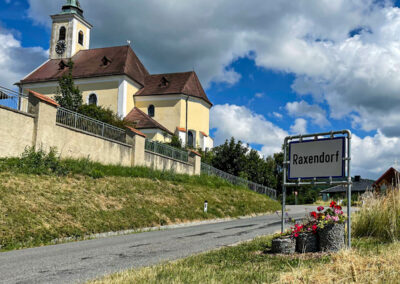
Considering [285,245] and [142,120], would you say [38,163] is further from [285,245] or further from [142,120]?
[142,120]

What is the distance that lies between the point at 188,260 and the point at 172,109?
4420cm

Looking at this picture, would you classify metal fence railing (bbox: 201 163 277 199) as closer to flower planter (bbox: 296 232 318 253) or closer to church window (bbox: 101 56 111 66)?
church window (bbox: 101 56 111 66)

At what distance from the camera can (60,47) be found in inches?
2203

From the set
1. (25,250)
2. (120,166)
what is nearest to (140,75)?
(120,166)

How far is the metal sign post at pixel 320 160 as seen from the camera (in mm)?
8008

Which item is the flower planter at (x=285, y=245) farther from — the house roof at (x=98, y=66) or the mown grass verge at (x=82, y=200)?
the house roof at (x=98, y=66)

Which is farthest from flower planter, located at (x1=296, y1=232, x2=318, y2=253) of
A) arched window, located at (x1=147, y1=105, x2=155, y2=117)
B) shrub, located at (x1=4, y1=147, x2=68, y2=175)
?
arched window, located at (x1=147, y1=105, x2=155, y2=117)

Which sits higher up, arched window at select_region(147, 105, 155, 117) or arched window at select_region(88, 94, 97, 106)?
arched window at select_region(88, 94, 97, 106)

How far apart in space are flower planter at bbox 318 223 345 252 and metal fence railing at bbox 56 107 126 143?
14221mm

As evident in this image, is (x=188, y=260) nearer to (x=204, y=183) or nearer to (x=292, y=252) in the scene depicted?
(x=292, y=252)

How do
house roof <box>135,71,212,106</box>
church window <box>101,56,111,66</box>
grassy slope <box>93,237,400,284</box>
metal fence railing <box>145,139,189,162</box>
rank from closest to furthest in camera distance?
grassy slope <box>93,237,400,284</box>
metal fence railing <box>145,139,189,162</box>
church window <box>101,56,111,66</box>
house roof <box>135,71,212,106</box>

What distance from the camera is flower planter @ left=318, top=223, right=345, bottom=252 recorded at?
738 cm

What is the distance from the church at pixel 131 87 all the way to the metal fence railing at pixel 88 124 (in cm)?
2282

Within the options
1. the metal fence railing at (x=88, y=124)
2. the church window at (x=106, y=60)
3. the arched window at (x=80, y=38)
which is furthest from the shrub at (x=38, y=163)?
the arched window at (x=80, y=38)
